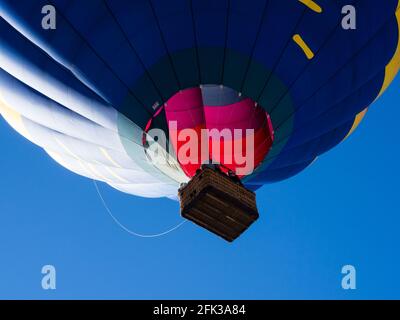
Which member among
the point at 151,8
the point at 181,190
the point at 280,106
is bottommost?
the point at 181,190

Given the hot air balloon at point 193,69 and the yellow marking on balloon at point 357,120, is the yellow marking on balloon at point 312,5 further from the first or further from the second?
the yellow marking on balloon at point 357,120

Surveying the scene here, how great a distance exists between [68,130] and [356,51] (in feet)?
11.4

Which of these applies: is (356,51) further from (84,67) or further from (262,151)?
(84,67)

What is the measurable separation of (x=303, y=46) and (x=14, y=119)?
4103 mm

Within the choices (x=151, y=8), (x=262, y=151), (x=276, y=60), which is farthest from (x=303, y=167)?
(x=151, y=8)

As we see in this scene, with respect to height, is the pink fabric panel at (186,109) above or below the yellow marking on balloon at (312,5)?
below

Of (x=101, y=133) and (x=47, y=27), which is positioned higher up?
(x=47, y=27)

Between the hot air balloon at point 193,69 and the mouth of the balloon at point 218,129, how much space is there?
14 millimetres

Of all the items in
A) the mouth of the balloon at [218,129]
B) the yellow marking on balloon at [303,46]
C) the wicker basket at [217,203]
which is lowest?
the wicker basket at [217,203]

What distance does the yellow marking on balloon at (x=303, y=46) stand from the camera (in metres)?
10.8

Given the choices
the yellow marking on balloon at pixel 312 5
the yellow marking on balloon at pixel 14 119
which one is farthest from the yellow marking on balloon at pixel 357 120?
the yellow marking on balloon at pixel 14 119

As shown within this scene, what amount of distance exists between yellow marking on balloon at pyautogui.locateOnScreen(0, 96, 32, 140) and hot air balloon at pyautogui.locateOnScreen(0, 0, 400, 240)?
0.55 metres

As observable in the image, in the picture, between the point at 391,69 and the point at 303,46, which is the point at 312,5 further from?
the point at 391,69

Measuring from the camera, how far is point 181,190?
10.9 meters
